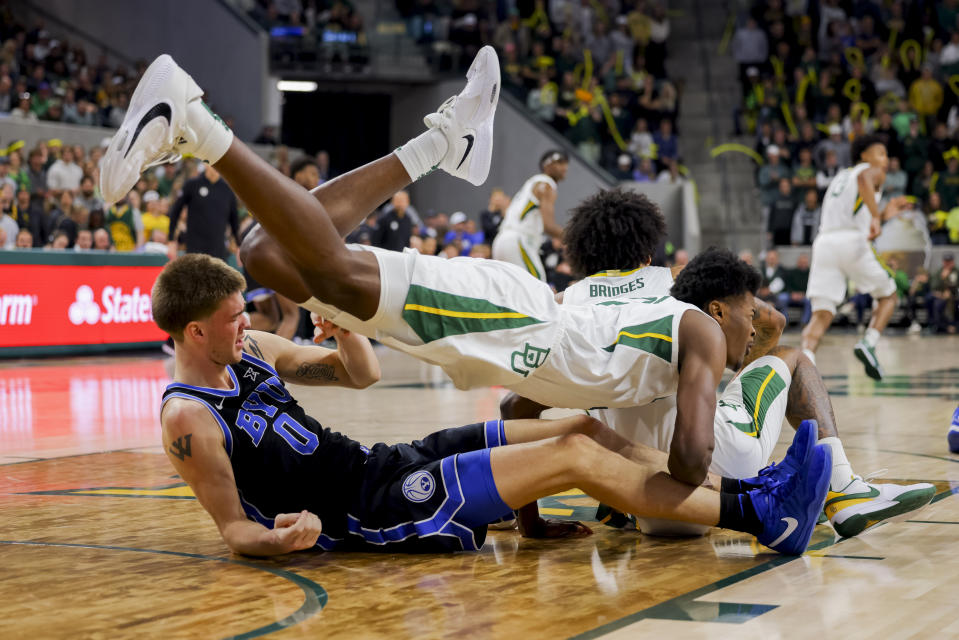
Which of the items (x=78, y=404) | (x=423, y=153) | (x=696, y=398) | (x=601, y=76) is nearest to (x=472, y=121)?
(x=423, y=153)

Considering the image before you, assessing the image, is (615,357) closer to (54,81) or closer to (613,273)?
(613,273)

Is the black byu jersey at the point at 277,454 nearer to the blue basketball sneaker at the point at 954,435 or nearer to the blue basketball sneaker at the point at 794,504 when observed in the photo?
the blue basketball sneaker at the point at 794,504

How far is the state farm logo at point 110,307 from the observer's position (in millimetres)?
12625

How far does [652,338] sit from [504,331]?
0.43 metres

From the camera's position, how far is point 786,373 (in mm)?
4270

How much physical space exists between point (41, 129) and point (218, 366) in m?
13.9

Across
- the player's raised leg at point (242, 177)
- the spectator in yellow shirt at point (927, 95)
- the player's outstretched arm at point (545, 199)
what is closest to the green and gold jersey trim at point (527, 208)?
the player's outstretched arm at point (545, 199)

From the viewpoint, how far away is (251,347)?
155 inches

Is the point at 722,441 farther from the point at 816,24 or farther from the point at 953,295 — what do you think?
the point at 816,24

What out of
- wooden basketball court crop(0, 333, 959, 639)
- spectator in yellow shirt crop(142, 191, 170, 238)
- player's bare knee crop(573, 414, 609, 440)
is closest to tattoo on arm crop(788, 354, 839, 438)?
wooden basketball court crop(0, 333, 959, 639)

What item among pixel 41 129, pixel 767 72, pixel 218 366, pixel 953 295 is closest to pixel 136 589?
pixel 218 366

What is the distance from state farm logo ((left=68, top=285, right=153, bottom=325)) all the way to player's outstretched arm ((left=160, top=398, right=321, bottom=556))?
31.8 ft

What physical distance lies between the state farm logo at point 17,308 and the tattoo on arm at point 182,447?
919 centimetres

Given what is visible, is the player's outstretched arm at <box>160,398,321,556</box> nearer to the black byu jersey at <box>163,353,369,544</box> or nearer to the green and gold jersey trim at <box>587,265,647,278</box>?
the black byu jersey at <box>163,353,369,544</box>
